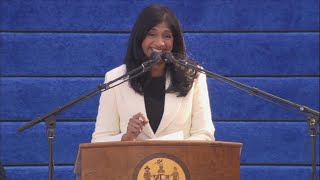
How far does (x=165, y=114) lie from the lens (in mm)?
2449

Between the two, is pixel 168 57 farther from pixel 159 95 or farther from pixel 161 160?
pixel 159 95

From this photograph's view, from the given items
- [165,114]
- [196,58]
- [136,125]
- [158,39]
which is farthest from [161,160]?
[196,58]

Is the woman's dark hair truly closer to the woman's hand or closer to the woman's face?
the woman's face

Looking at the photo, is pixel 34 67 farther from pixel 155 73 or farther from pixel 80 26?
pixel 155 73

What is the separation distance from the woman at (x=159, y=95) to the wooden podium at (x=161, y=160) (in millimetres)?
393

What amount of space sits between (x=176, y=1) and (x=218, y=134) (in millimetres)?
650

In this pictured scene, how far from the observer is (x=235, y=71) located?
3588 mm

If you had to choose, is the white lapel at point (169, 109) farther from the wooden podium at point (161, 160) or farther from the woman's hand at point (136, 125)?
the wooden podium at point (161, 160)

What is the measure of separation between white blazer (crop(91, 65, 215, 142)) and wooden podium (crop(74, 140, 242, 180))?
1.30 ft

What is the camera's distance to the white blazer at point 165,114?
2.44m

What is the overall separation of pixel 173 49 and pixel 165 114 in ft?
0.78

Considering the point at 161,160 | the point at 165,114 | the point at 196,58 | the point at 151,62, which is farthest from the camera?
the point at 196,58

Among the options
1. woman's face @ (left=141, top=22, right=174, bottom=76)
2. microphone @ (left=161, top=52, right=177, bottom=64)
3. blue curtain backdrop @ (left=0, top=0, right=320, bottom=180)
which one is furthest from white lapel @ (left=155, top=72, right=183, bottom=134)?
blue curtain backdrop @ (left=0, top=0, right=320, bottom=180)

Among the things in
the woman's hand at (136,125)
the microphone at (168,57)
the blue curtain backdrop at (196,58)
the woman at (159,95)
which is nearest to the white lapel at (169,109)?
the woman at (159,95)
